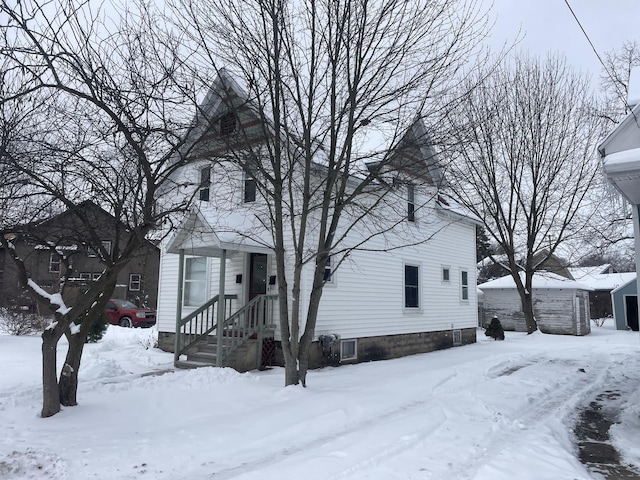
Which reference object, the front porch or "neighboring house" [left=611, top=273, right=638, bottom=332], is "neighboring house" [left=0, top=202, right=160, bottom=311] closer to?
the front porch

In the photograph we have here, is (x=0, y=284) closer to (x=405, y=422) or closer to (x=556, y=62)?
(x=405, y=422)

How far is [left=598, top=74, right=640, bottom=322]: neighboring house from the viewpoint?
586 centimetres

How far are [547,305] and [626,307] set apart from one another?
5865 mm

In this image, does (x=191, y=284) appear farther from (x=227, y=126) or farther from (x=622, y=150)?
(x=622, y=150)

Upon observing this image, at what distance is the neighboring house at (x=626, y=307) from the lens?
90.0 ft

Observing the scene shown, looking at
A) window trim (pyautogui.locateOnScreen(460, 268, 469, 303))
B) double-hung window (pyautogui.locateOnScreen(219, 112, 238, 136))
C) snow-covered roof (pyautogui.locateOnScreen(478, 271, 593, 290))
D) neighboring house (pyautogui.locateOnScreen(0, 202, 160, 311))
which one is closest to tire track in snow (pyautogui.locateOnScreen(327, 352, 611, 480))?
neighboring house (pyautogui.locateOnScreen(0, 202, 160, 311))

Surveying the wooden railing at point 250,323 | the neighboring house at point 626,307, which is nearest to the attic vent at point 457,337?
the wooden railing at point 250,323

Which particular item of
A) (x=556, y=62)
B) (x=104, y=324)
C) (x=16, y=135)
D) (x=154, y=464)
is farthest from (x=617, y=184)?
(x=556, y=62)

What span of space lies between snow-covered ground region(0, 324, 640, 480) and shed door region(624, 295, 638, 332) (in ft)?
64.7

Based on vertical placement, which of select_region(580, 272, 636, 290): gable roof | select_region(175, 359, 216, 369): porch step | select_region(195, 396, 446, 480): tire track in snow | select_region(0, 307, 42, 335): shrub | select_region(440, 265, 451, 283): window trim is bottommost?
select_region(195, 396, 446, 480): tire track in snow

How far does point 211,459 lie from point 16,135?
17.7ft

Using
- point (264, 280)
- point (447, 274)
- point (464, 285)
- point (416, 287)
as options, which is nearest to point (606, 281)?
point (464, 285)

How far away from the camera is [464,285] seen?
18.7 meters

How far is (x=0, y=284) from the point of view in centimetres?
2809
